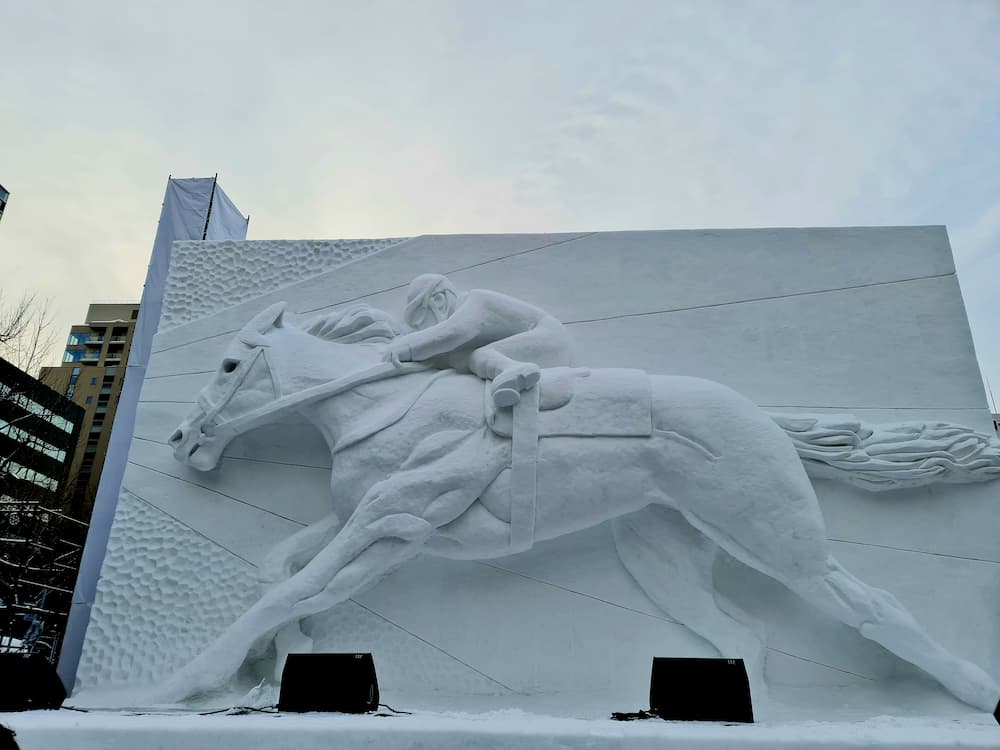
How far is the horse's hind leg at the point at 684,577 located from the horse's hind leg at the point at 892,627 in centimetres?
40

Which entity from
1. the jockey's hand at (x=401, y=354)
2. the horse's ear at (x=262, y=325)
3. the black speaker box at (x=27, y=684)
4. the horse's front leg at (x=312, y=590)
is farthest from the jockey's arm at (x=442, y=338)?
the black speaker box at (x=27, y=684)

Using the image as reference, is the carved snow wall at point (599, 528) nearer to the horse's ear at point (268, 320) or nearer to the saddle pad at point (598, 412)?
the horse's ear at point (268, 320)

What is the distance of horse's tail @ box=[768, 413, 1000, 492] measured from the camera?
4.17 m

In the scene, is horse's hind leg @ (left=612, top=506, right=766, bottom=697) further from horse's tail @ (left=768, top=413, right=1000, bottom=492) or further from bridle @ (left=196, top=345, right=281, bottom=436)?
bridle @ (left=196, top=345, right=281, bottom=436)

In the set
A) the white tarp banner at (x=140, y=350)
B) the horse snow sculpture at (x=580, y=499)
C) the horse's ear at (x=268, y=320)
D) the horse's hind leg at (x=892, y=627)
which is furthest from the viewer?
the white tarp banner at (x=140, y=350)

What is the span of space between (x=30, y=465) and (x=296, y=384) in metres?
6.37

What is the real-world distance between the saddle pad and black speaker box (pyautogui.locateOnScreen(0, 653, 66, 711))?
7.49 ft

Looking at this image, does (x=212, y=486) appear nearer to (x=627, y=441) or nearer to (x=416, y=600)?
(x=416, y=600)

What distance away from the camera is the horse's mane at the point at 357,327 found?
4730 mm

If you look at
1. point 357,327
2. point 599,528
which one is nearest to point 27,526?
point 357,327

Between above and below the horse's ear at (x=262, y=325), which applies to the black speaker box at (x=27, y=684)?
below

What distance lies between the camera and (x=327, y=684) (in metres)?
3.04

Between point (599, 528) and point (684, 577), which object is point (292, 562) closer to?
point (599, 528)

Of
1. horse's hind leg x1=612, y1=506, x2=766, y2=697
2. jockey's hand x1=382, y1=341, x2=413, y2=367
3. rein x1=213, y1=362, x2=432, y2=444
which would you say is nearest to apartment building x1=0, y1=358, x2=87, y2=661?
rein x1=213, y1=362, x2=432, y2=444
